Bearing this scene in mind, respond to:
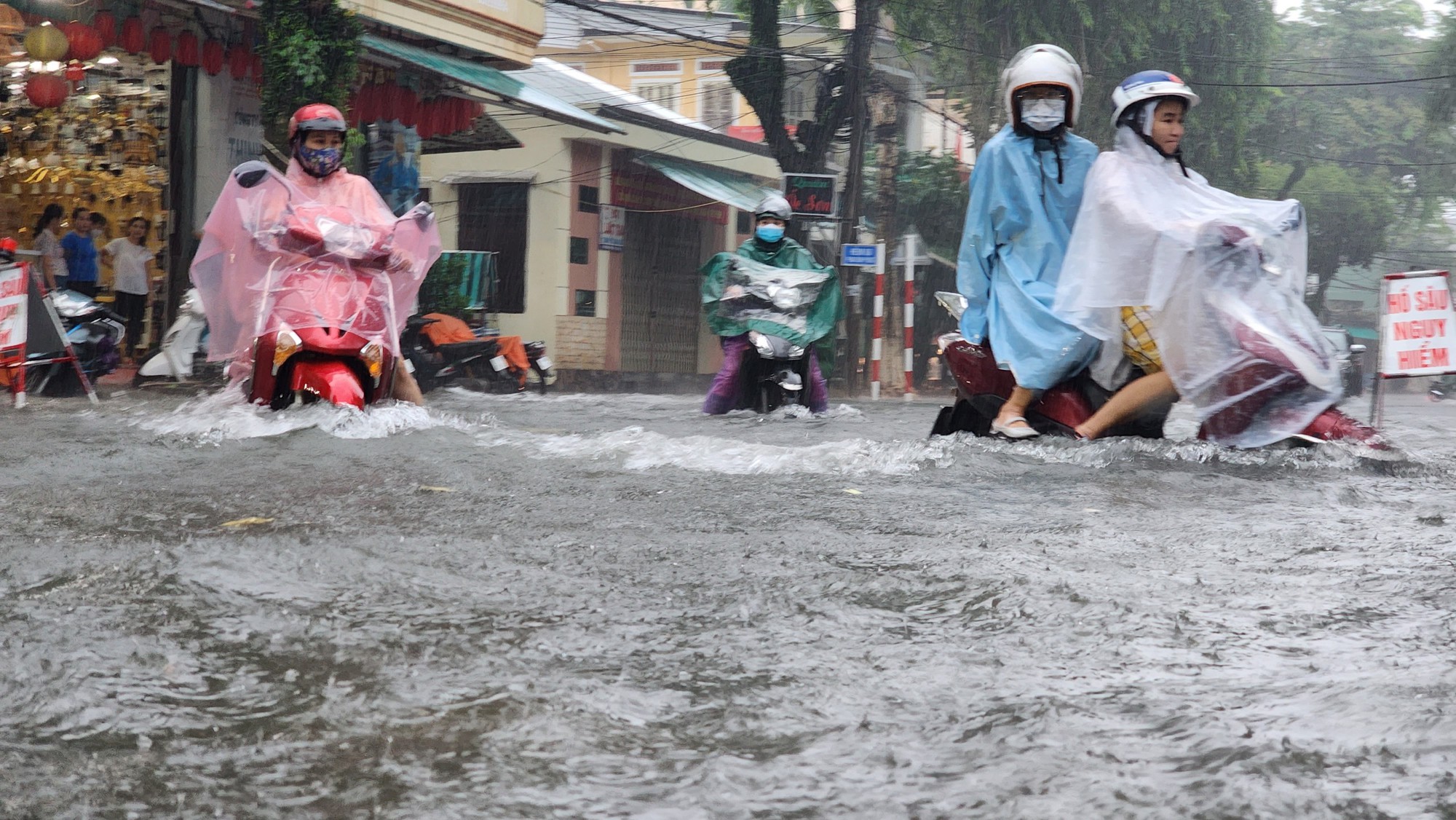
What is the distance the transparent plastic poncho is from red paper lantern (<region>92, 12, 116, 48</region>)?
30.0 feet

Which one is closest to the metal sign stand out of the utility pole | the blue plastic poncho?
the blue plastic poncho

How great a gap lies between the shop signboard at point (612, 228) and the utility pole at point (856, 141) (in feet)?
15.8

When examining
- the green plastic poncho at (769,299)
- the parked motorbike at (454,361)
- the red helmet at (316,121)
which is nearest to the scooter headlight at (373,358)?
the red helmet at (316,121)

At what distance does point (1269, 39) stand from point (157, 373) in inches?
777

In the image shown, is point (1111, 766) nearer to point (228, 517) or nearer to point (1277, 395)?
point (228, 517)

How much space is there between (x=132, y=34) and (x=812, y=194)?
298 inches

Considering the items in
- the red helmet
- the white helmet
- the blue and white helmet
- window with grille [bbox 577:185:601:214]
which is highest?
window with grille [bbox 577:185:601:214]

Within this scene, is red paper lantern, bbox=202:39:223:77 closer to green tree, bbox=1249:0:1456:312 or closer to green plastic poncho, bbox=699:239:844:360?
green plastic poncho, bbox=699:239:844:360

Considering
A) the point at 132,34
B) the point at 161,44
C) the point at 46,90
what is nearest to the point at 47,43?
the point at 132,34

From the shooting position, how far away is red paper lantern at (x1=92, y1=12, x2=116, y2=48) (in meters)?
11.9

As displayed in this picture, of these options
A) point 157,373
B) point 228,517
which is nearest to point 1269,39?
point 157,373

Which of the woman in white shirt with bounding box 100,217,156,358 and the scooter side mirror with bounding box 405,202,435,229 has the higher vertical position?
the scooter side mirror with bounding box 405,202,435,229

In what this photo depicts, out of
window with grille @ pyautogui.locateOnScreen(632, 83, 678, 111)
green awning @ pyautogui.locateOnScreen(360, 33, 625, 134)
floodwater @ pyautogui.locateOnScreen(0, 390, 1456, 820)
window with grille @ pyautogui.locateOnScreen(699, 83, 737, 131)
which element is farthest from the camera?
window with grille @ pyautogui.locateOnScreen(699, 83, 737, 131)

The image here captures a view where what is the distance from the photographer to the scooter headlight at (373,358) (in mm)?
6754
